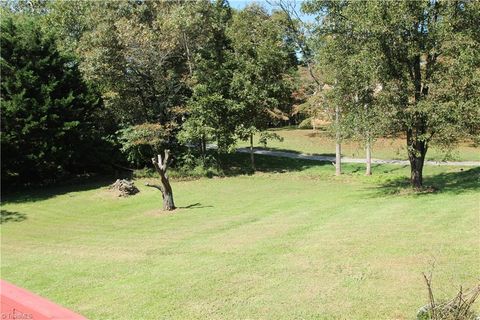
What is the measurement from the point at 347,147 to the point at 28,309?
32904 millimetres

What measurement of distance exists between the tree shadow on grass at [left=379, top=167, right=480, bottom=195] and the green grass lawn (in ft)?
0.62

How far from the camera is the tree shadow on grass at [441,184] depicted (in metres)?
16.6

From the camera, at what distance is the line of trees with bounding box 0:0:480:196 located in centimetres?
1494

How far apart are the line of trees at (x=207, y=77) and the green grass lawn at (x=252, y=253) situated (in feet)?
11.3

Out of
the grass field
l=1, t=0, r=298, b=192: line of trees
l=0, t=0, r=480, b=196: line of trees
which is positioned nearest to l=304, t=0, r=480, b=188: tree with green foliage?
l=0, t=0, r=480, b=196: line of trees

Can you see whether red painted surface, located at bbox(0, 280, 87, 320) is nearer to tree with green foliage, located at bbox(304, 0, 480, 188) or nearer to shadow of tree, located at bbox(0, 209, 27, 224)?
shadow of tree, located at bbox(0, 209, 27, 224)

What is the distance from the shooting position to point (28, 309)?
5730 mm

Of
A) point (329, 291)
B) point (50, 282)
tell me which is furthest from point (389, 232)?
point (50, 282)

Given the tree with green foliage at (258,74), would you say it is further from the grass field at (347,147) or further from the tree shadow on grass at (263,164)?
the grass field at (347,147)

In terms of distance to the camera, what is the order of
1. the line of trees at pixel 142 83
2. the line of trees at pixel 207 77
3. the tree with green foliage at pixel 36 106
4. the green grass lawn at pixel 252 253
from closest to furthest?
the green grass lawn at pixel 252 253 → the line of trees at pixel 207 77 → the tree with green foliage at pixel 36 106 → the line of trees at pixel 142 83

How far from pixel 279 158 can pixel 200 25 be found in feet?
35.2

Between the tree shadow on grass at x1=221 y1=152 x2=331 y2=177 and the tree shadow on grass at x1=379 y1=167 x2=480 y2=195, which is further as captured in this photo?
the tree shadow on grass at x1=221 y1=152 x2=331 y2=177

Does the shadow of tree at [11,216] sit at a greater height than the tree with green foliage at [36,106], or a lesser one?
lesser

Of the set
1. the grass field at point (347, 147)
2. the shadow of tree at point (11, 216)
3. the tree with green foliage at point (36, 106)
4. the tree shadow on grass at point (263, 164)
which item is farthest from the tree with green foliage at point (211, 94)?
the shadow of tree at point (11, 216)
